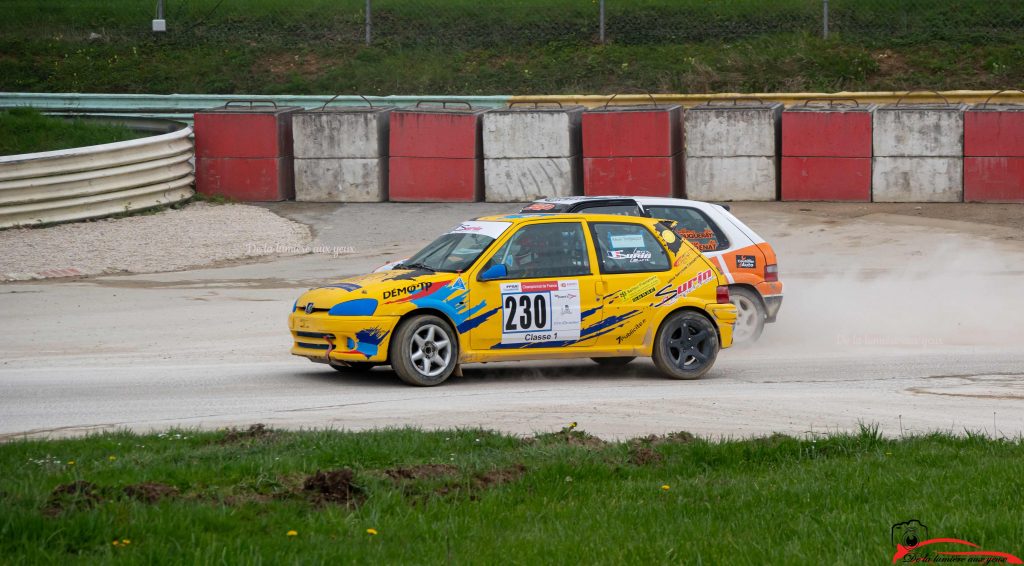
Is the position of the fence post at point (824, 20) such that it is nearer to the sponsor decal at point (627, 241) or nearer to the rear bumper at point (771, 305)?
the rear bumper at point (771, 305)

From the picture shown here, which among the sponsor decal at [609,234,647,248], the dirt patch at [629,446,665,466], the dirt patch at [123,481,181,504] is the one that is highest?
the sponsor decal at [609,234,647,248]

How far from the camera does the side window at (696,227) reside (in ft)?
42.9

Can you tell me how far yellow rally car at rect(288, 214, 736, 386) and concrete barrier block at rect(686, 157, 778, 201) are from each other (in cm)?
1153

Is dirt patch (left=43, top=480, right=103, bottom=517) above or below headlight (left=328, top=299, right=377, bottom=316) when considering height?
below

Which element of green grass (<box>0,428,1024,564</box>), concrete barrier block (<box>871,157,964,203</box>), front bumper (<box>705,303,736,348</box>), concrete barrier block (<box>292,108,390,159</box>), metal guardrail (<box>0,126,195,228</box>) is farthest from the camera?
concrete barrier block (<box>292,108,390,159</box>)

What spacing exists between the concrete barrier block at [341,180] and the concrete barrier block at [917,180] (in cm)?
878

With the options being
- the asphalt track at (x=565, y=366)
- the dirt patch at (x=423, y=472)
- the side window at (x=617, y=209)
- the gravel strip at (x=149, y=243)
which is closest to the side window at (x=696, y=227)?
the side window at (x=617, y=209)

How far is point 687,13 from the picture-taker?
106 ft

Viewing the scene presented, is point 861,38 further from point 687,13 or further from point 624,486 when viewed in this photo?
point 624,486

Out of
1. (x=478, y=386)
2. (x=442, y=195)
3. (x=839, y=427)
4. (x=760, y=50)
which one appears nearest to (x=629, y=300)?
(x=478, y=386)

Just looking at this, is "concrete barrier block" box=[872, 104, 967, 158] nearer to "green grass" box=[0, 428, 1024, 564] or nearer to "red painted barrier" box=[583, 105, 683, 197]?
"red painted barrier" box=[583, 105, 683, 197]

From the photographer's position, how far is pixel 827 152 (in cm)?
2222

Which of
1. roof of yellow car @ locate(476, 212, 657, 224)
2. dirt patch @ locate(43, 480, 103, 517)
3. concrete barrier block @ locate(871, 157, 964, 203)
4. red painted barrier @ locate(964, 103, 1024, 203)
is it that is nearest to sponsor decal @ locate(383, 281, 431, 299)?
roof of yellow car @ locate(476, 212, 657, 224)

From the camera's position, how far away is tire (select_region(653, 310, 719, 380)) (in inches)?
440
